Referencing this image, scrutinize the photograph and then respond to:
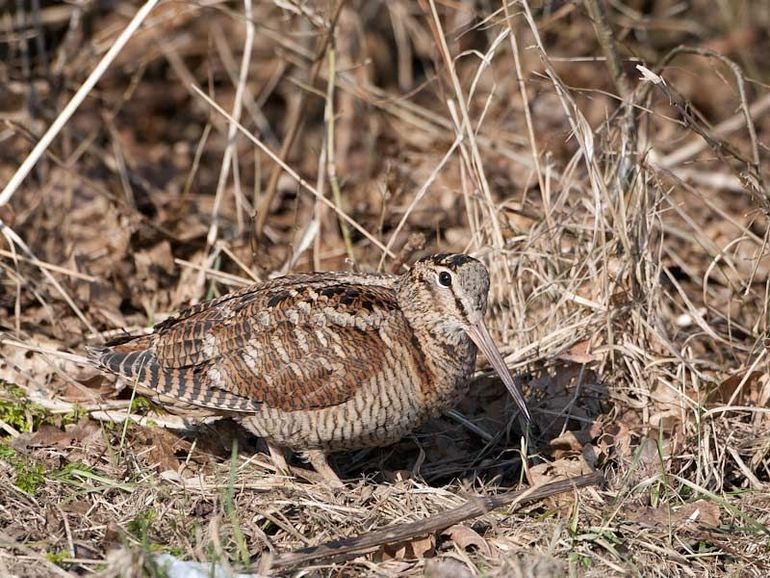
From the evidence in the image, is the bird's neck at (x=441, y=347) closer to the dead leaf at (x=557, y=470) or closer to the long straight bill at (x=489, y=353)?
the long straight bill at (x=489, y=353)

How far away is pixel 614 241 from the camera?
16.0 feet

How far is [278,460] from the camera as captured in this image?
4.54 m

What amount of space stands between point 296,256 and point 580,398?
178cm

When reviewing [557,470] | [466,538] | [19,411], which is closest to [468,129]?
[557,470]

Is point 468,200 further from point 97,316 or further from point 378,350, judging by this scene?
point 97,316

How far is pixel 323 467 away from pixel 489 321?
133cm

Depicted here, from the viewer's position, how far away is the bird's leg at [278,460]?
4.52m

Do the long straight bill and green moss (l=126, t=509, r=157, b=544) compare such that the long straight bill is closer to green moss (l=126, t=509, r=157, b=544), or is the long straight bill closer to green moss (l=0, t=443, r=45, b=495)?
green moss (l=126, t=509, r=157, b=544)

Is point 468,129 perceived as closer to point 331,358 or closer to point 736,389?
point 331,358

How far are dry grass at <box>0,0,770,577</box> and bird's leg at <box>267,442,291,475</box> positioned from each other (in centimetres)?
10

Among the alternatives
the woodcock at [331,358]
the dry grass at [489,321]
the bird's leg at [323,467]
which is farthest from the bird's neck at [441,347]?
the bird's leg at [323,467]

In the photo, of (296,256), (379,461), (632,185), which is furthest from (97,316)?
(632,185)

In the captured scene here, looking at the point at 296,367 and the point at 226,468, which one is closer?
the point at 296,367

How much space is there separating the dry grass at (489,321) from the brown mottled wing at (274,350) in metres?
0.39
